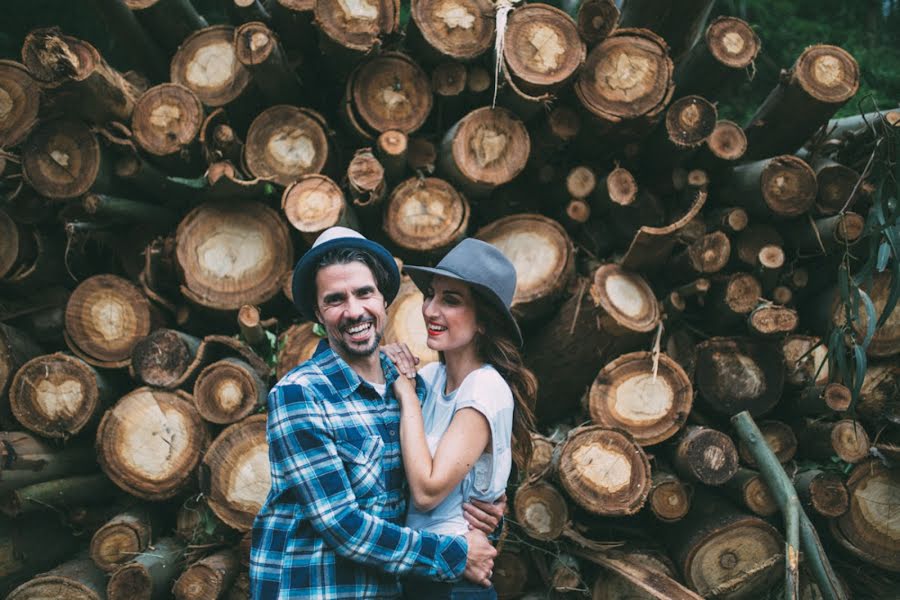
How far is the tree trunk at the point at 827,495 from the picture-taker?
312 cm

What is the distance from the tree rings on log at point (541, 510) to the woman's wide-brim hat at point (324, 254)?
1.35 metres

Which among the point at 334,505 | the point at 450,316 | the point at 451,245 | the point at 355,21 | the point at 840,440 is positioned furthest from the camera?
the point at 451,245

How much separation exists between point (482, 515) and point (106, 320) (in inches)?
98.9

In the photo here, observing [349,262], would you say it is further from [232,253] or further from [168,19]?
[168,19]

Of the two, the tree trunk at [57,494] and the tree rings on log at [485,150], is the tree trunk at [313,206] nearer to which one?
the tree rings on log at [485,150]

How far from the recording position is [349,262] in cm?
220

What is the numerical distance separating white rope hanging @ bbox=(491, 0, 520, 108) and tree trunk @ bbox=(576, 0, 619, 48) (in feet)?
1.35

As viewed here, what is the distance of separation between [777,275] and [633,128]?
1.22m

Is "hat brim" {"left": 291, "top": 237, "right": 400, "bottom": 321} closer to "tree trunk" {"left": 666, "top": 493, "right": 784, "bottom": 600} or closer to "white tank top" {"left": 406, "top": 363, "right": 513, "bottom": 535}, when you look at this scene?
"white tank top" {"left": 406, "top": 363, "right": 513, "bottom": 535}

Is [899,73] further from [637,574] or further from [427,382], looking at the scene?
[427,382]

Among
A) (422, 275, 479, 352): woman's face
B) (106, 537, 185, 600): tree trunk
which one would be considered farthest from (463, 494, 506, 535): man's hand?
(106, 537, 185, 600): tree trunk

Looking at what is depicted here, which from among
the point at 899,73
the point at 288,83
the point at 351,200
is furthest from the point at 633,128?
the point at 899,73

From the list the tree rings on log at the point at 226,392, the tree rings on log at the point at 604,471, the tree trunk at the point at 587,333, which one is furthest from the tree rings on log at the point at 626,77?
the tree rings on log at the point at 226,392

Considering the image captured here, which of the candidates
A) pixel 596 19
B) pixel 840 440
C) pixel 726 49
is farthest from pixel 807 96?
pixel 840 440
